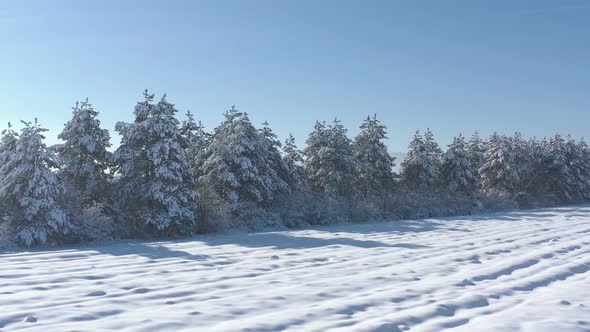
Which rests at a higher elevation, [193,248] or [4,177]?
[4,177]

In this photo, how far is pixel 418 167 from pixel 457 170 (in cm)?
307

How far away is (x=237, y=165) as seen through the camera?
67.7 feet

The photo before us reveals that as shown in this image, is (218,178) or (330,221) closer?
(218,178)

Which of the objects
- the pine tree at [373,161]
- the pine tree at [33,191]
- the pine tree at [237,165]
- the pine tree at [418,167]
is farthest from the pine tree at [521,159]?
the pine tree at [33,191]

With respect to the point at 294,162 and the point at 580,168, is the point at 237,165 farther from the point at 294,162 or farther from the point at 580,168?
the point at 580,168

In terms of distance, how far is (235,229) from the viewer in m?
18.3

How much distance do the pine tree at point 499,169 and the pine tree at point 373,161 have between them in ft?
31.6

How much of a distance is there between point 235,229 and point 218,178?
2790mm

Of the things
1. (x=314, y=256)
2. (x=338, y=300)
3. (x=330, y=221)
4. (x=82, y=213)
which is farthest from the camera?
(x=330, y=221)

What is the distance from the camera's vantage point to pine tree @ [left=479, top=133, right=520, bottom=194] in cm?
3403

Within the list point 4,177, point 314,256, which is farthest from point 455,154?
point 4,177

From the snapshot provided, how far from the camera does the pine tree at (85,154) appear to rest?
17.0m

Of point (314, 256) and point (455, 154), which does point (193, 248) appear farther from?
point (455, 154)

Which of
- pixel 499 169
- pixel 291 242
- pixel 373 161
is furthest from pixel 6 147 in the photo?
pixel 499 169
